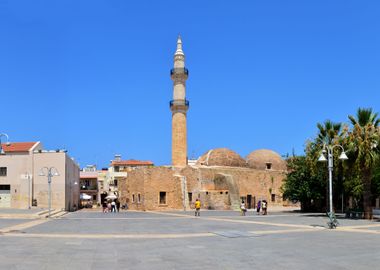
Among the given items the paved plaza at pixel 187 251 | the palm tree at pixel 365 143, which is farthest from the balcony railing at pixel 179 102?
the paved plaza at pixel 187 251

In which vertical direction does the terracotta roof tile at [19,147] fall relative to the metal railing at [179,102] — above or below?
below

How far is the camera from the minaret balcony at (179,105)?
48.3m

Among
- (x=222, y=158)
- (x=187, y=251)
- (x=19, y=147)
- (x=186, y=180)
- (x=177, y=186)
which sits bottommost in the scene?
(x=187, y=251)

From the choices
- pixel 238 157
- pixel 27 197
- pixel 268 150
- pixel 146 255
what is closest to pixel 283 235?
pixel 146 255

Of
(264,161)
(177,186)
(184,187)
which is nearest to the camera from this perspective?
(177,186)

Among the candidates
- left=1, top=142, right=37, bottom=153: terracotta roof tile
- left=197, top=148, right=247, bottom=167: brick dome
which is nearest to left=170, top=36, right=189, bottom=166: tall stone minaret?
left=197, top=148, right=247, bottom=167: brick dome

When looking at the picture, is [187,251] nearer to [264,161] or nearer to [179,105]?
[179,105]

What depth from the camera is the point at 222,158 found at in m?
53.2

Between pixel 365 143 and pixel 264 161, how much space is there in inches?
1258

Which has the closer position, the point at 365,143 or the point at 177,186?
the point at 365,143

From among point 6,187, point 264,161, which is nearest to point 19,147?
point 6,187

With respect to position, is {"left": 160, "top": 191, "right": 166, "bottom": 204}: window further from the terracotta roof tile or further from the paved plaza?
the paved plaza

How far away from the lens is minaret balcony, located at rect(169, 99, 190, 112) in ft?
158

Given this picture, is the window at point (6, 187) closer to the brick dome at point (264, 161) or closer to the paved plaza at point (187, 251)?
the paved plaza at point (187, 251)
